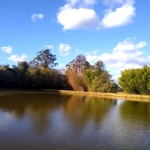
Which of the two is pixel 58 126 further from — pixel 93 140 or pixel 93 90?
pixel 93 90

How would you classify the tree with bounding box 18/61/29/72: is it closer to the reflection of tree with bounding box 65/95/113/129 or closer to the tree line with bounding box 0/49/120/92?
the tree line with bounding box 0/49/120/92

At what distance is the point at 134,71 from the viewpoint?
38000 millimetres

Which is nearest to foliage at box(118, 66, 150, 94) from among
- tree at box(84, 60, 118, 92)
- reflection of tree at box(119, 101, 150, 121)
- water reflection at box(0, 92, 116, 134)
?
tree at box(84, 60, 118, 92)

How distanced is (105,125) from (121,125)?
993mm

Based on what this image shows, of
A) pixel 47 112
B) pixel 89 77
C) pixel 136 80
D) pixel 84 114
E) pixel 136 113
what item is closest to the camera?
pixel 84 114

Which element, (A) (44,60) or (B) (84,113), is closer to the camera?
(B) (84,113)

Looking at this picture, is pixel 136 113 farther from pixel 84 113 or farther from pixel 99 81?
pixel 99 81

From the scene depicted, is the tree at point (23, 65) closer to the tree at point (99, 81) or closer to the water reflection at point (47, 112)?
the tree at point (99, 81)

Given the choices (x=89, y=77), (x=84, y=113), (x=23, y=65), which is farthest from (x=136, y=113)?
(x=23, y=65)

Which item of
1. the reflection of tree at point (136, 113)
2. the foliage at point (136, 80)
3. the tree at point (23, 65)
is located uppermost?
the tree at point (23, 65)

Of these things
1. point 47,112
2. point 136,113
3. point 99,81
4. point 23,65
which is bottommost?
point 136,113

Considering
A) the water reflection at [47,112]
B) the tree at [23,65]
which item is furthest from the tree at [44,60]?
the water reflection at [47,112]

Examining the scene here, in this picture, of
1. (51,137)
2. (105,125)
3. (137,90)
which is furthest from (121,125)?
(137,90)

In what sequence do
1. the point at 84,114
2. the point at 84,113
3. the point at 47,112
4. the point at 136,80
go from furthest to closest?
the point at 136,80 → the point at 84,113 → the point at 47,112 → the point at 84,114
